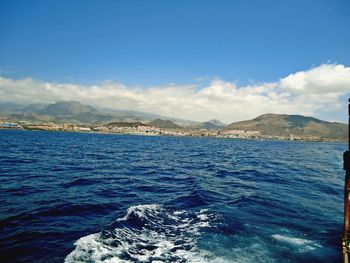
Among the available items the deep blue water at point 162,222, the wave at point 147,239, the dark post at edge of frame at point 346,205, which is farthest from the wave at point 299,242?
the wave at point 147,239

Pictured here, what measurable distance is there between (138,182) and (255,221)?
641 inches

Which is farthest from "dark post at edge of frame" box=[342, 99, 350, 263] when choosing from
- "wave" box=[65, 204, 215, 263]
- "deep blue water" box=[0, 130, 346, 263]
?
"wave" box=[65, 204, 215, 263]

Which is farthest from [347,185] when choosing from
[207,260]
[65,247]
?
[65,247]

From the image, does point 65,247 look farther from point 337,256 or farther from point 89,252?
point 337,256

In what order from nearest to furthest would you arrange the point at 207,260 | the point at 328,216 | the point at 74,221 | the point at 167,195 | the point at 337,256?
the point at 207,260
the point at 337,256
the point at 74,221
the point at 328,216
the point at 167,195

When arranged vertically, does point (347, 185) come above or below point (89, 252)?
above

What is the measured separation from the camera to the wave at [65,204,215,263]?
11859mm

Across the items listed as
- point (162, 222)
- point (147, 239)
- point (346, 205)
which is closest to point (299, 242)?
point (346, 205)

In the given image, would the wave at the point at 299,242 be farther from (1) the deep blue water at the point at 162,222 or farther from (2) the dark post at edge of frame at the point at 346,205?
(2) the dark post at edge of frame at the point at 346,205

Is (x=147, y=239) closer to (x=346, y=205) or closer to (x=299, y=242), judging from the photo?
(x=299, y=242)

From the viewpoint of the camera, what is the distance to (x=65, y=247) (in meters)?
12.2

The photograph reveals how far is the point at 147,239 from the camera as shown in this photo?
14109 mm

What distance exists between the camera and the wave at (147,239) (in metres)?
11.9

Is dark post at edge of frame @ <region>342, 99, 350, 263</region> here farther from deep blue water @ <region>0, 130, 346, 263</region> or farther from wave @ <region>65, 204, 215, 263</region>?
wave @ <region>65, 204, 215, 263</region>
